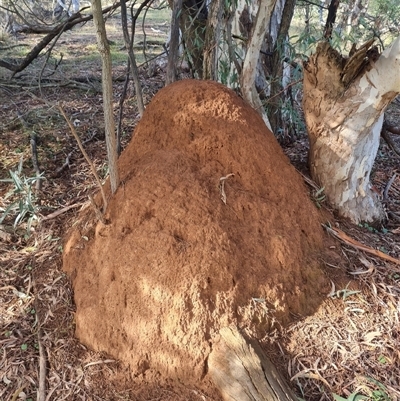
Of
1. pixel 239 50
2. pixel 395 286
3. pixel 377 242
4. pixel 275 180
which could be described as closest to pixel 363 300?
pixel 395 286

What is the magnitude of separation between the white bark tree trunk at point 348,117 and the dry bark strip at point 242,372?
1.17 m

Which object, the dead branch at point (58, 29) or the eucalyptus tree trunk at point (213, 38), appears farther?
the dead branch at point (58, 29)

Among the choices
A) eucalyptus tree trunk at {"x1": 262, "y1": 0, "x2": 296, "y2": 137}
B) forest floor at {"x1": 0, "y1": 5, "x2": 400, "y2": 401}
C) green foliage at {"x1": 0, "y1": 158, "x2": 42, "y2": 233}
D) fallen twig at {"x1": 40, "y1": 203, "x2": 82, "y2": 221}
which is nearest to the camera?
forest floor at {"x1": 0, "y1": 5, "x2": 400, "y2": 401}

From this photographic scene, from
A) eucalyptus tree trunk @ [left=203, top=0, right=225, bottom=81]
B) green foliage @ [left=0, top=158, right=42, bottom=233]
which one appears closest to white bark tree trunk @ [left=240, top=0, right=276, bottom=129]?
eucalyptus tree trunk @ [left=203, top=0, right=225, bottom=81]

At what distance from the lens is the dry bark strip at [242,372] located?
1.55m

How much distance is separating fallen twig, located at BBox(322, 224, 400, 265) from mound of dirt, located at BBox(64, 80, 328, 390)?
0.34ft

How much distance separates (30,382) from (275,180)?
4.79 feet

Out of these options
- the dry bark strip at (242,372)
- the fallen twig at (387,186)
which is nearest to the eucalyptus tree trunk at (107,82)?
the dry bark strip at (242,372)

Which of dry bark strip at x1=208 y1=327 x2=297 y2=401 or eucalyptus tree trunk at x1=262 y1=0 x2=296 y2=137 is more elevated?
eucalyptus tree trunk at x1=262 y1=0 x2=296 y2=137

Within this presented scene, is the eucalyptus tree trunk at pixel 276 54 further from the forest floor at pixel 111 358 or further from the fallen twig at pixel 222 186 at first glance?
the fallen twig at pixel 222 186

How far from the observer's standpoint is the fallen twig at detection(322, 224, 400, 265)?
2238 millimetres

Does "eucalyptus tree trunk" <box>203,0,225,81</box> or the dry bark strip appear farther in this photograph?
"eucalyptus tree trunk" <box>203,0,225,81</box>

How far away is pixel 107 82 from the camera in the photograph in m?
1.79

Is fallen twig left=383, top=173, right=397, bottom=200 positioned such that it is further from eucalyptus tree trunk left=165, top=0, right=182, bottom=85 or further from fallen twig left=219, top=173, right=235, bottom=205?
eucalyptus tree trunk left=165, top=0, right=182, bottom=85
